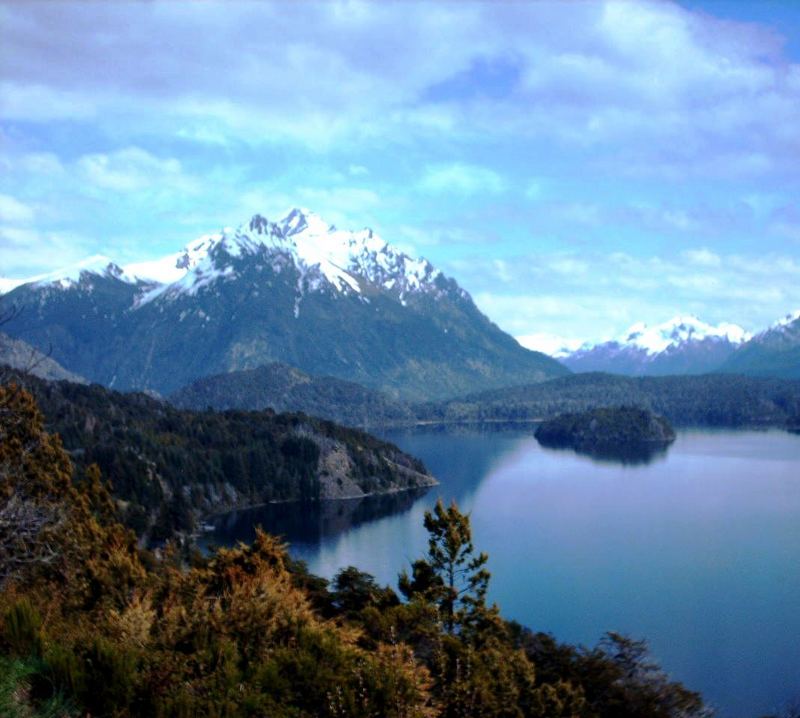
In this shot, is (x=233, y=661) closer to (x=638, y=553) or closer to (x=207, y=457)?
(x=638, y=553)

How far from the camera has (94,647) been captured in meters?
14.7

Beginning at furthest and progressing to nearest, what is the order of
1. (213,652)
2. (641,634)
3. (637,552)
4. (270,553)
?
1. (637,552)
2. (641,634)
3. (270,553)
4. (213,652)

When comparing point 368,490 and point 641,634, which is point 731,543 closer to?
point 641,634

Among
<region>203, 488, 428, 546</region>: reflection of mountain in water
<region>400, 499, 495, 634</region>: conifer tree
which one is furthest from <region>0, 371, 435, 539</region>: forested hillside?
<region>400, 499, 495, 634</region>: conifer tree

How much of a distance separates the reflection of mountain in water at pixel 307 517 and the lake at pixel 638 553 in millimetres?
353

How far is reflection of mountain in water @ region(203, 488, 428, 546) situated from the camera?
124688mm

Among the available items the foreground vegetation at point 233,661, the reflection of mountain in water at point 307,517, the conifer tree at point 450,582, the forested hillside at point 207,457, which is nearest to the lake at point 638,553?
the reflection of mountain in water at point 307,517

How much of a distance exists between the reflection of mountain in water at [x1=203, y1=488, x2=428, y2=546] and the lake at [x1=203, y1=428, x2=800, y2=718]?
13.9 inches

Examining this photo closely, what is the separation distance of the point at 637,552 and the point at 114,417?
119631 millimetres

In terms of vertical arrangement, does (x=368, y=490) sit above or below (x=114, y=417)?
below

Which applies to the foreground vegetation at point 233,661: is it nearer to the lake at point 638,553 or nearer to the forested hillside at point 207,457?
the lake at point 638,553

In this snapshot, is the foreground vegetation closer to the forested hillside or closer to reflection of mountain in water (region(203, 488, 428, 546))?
reflection of mountain in water (region(203, 488, 428, 546))

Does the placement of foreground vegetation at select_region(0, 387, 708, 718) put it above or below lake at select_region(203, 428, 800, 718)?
above

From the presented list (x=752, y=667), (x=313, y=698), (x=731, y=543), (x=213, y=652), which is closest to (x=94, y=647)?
(x=213, y=652)
